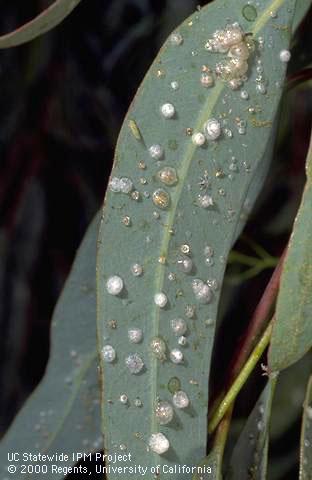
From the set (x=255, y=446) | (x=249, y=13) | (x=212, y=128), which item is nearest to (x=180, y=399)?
(x=255, y=446)

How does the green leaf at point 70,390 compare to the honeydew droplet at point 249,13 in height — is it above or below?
below

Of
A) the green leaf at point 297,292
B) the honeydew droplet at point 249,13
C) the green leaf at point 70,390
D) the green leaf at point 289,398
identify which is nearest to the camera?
the green leaf at point 297,292

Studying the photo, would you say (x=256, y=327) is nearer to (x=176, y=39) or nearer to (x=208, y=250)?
(x=208, y=250)

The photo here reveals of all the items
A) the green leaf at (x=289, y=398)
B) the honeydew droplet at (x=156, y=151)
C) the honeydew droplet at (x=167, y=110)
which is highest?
the honeydew droplet at (x=167, y=110)

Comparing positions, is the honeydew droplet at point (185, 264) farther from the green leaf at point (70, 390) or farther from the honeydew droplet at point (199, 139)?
the green leaf at point (70, 390)

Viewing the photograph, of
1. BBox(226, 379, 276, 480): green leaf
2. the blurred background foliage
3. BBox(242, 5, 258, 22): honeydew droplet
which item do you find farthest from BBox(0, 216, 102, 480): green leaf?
the blurred background foliage

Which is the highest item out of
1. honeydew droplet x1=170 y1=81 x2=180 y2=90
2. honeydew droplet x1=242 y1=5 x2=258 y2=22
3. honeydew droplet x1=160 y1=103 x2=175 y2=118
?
honeydew droplet x1=242 y1=5 x2=258 y2=22

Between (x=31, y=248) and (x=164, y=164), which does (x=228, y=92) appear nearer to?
(x=164, y=164)

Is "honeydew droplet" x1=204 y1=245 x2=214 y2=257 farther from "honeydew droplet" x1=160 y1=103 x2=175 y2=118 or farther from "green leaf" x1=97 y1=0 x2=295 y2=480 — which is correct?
"honeydew droplet" x1=160 y1=103 x2=175 y2=118

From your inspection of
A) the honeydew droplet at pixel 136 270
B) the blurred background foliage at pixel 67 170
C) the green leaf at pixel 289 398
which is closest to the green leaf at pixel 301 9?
Answer: the honeydew droplet at pixel 136 270
